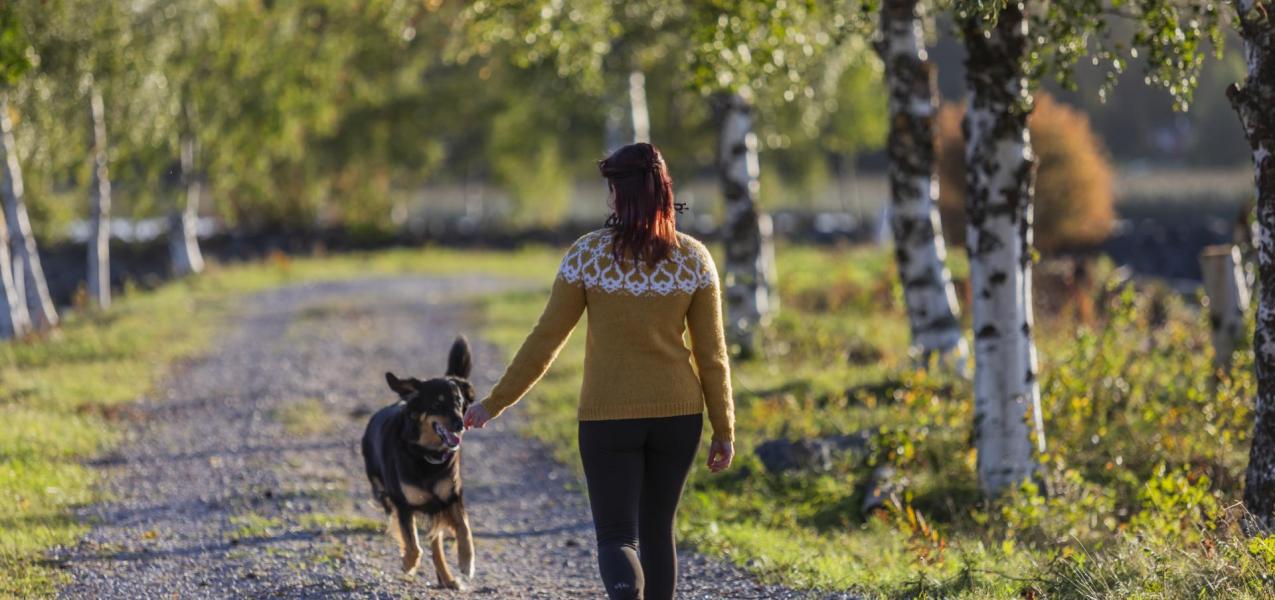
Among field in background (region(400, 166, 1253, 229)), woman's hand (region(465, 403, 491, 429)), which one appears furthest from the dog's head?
field in background (region(400, 166, 1253, 229))

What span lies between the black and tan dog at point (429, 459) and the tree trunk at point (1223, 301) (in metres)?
7.94

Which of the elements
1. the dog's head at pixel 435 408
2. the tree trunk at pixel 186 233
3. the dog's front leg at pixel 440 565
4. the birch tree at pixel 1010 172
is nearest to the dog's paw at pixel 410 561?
the dog's front leg at pixel 440 565

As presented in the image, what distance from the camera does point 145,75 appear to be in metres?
23.9

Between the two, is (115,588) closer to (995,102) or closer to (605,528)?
(605,528)

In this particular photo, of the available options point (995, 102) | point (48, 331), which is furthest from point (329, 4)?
point (995, 102)

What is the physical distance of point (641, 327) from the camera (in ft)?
17.9

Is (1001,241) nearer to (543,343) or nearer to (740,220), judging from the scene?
(543,343)

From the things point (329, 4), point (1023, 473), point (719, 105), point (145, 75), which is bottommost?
point (1023, 473)

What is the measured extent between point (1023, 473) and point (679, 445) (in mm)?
4671

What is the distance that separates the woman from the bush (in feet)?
87.1

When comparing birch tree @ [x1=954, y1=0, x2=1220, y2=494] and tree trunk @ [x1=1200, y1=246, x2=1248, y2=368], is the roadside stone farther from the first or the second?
tree trunk @ [x1=1200, y1=246, x2=1248, y2=368]

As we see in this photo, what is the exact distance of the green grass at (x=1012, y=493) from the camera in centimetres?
696

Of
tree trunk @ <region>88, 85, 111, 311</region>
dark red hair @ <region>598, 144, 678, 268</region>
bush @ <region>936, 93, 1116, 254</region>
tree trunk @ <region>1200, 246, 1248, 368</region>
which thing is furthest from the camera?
bush @ <region>936, 93, 1116, 254</region>

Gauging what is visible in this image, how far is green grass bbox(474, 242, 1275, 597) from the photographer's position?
696 centimetres
